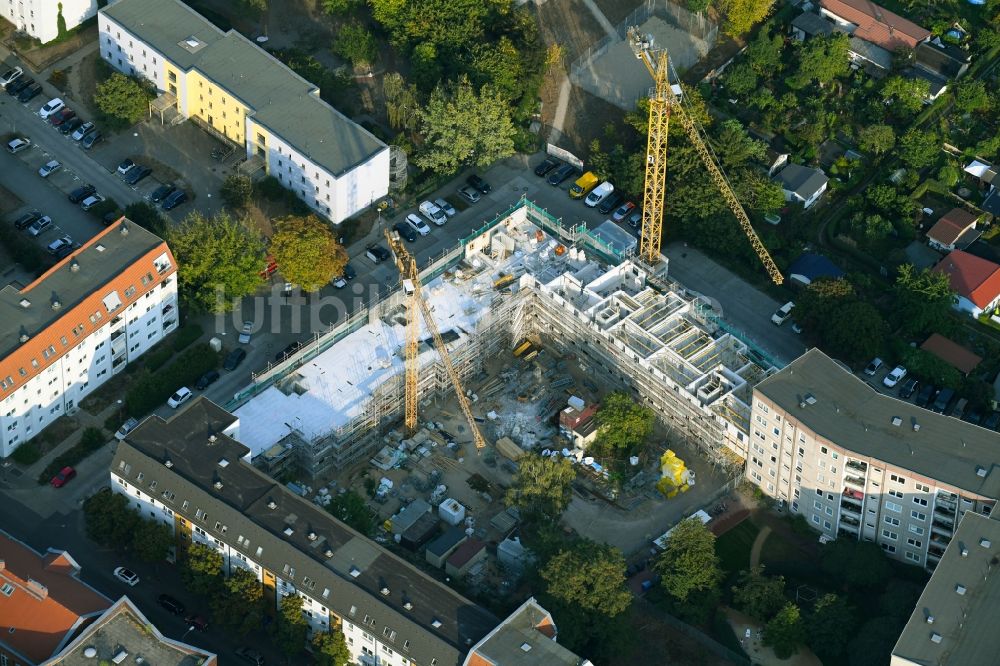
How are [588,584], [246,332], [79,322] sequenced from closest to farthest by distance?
[588,584] < [79,322] < [246,332]

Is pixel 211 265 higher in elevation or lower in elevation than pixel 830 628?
higher

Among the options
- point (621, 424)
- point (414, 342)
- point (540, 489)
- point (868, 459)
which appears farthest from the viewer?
A: point (621, 424)

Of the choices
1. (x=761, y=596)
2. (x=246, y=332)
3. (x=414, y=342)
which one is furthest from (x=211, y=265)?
(x=761, y=596)

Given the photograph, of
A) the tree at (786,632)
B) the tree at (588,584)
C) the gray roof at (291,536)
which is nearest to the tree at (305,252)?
the gray roof at (291,536)

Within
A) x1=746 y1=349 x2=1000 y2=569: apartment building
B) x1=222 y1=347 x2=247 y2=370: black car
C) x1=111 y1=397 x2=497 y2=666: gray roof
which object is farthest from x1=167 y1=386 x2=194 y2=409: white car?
x1=746 y1=349 x2=1000 y2=569: apartment building

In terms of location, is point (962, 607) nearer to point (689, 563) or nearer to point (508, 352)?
point (689, 563)

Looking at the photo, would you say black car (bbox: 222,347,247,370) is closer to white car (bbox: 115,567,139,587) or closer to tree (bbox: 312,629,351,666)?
white car (bbox: 115,567,139,587)
